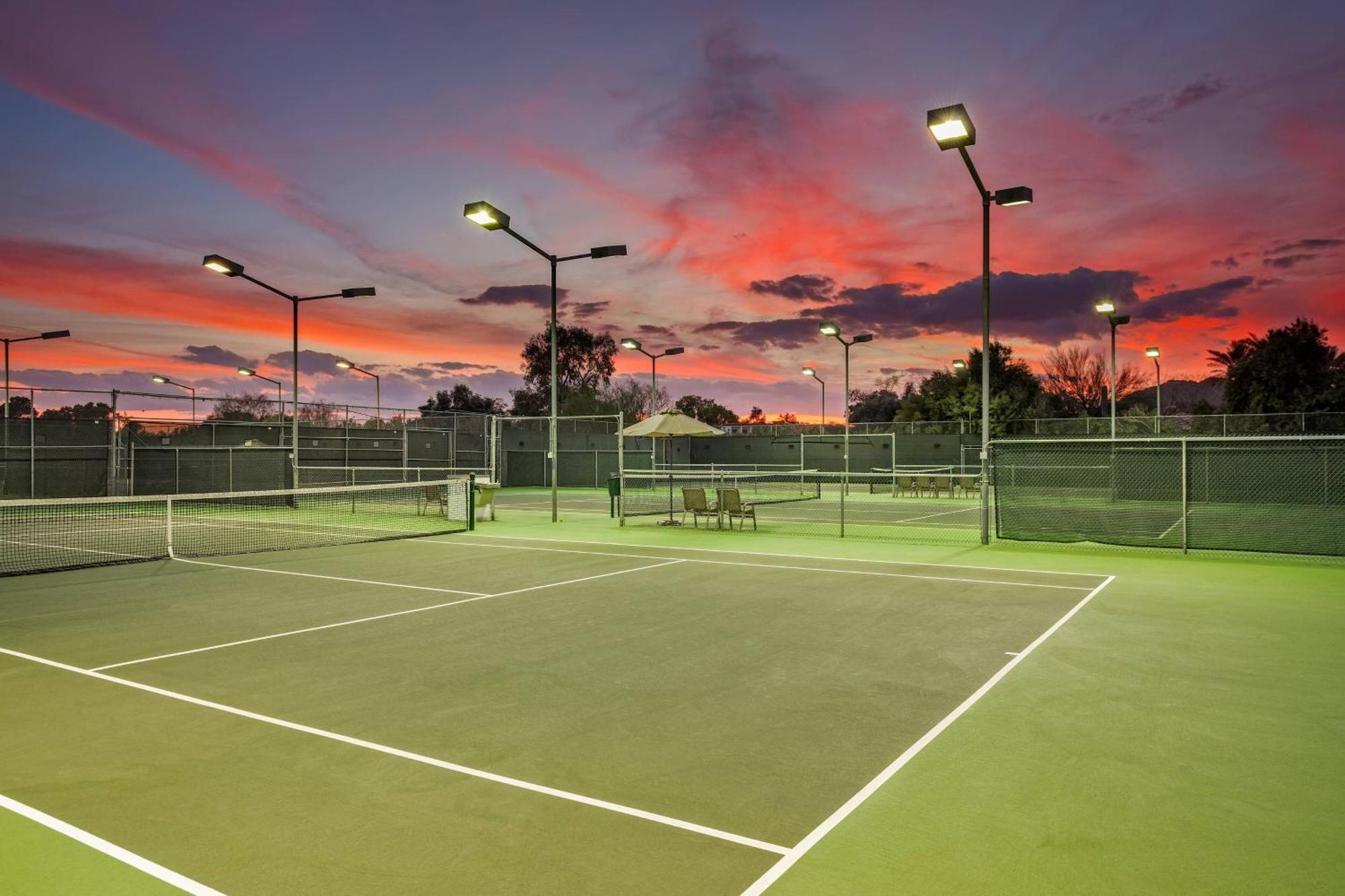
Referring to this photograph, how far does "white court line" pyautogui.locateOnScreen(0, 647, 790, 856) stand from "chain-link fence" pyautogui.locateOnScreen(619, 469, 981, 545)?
1206 centimetres

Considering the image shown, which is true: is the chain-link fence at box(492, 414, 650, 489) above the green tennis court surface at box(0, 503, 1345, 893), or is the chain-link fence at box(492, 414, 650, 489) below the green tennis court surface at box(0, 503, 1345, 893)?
above

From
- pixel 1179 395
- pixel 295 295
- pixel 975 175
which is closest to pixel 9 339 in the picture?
pixel 295 295

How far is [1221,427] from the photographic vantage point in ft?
113

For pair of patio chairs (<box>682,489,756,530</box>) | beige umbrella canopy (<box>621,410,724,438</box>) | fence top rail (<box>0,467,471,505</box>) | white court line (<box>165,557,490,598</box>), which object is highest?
beige umbrella canopy (<box>621,410,724,438</box>)

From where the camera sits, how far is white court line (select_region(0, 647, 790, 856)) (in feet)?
12.0

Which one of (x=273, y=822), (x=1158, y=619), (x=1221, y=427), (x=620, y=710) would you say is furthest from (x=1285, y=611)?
(x=1221, y=427)

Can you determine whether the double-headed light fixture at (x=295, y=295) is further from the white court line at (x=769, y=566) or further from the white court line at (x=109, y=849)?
the white court line at (x=109, y=849)

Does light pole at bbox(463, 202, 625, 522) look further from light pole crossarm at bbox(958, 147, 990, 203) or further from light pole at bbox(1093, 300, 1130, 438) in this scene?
light pole at bbox(1093, 300, 1130, 438)

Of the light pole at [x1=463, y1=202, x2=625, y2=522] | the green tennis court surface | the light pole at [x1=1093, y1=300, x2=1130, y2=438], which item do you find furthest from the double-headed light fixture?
the light pole at [x1=1093, y1=300, x2=1130, y2=438]

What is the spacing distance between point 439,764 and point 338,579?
305 inches

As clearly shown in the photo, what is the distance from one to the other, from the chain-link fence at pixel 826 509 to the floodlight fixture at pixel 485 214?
20.8 feet

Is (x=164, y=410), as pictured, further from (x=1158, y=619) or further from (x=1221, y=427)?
(x=1221, y=427)

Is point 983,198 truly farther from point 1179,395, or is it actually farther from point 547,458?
point 1179,395

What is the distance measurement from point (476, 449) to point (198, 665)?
113 feet
